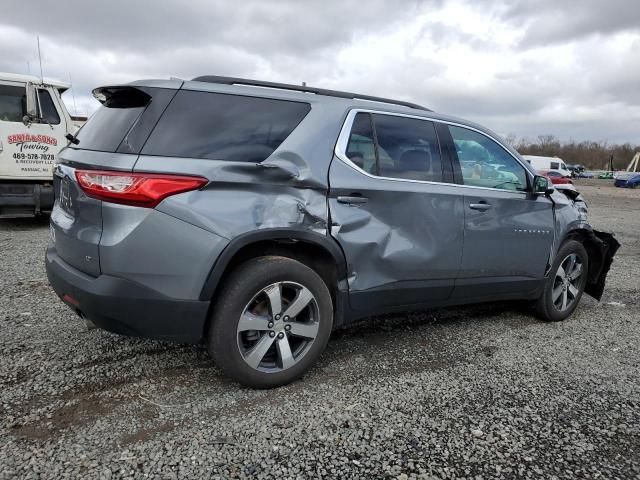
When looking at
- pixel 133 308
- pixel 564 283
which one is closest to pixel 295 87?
pixel 133 308

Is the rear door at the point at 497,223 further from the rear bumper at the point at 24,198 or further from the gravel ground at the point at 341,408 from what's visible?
the rear bumper at the point at 24,198

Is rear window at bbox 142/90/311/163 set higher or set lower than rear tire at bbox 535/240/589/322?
higher

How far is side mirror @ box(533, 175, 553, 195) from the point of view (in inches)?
162

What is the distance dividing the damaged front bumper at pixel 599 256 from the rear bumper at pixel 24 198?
Result: 7987mm

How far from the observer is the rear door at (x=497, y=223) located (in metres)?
3.70

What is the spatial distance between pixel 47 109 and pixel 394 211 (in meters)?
7.44

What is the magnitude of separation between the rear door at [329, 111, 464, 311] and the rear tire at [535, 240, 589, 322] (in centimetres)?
131

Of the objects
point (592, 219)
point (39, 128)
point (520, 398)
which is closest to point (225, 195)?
point (520, 398)

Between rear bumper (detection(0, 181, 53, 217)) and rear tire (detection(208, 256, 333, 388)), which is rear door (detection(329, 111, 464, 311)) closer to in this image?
rear tire (detection(208, 256, 333, 388))

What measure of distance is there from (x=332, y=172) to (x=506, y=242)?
1.73m

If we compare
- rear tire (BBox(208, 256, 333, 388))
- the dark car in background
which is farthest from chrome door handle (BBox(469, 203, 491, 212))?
the dark car in background

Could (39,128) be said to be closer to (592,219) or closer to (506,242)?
(506,242)

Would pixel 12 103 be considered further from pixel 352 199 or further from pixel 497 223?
pixel 497 223

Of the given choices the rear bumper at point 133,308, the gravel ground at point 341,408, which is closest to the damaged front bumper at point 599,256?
the gravel ground at point 341,408
